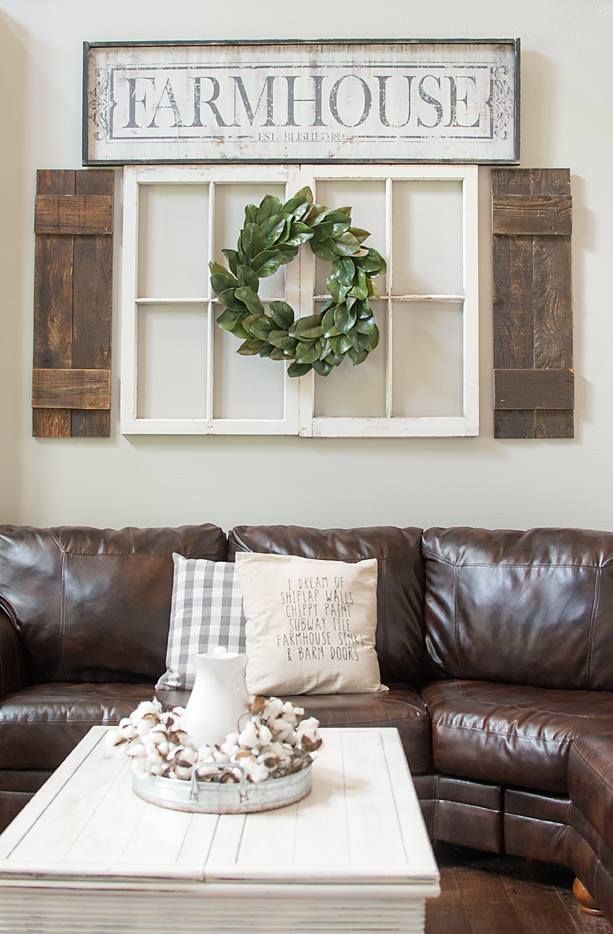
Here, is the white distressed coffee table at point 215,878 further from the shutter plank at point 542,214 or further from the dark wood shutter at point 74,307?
the shutter plank at point 542,214

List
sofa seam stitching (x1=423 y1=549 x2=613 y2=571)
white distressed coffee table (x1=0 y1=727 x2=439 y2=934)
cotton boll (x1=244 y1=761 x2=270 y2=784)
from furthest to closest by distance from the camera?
sofa seam stitching (x1=423 y1=549 x2=613 y2=571) → cotton boll (x1=244 y1=761 x2=270 y2=784) → white distressed coffee table (x1=0 y1=727 x2=439 y2=934)

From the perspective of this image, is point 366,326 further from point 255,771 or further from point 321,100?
point 255,771

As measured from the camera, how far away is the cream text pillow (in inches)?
110

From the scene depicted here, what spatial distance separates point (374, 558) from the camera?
10.4 ft

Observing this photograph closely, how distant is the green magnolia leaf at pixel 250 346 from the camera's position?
3465mm

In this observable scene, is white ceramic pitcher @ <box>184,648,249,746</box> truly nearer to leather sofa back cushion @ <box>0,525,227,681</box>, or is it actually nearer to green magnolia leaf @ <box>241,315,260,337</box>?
leather sofa back cushion @ <box>0,525,227,681</box>

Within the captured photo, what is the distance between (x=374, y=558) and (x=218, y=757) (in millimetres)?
1479

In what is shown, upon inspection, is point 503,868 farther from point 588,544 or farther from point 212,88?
point 212,88

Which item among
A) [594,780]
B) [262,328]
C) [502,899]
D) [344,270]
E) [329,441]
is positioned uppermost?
[344,270]

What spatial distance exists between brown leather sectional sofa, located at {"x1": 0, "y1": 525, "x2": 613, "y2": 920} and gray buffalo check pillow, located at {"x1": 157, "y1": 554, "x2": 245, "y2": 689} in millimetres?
89

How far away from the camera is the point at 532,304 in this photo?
3547 mm

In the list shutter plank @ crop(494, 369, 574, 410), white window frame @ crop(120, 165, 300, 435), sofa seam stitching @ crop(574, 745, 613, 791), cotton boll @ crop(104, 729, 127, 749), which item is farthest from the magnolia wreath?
cotton boll @ crop(104, 729, 127, 749)

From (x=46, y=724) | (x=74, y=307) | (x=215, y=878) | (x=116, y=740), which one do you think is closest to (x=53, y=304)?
(x=74, y=307)

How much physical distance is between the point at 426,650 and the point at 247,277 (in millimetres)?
1469
